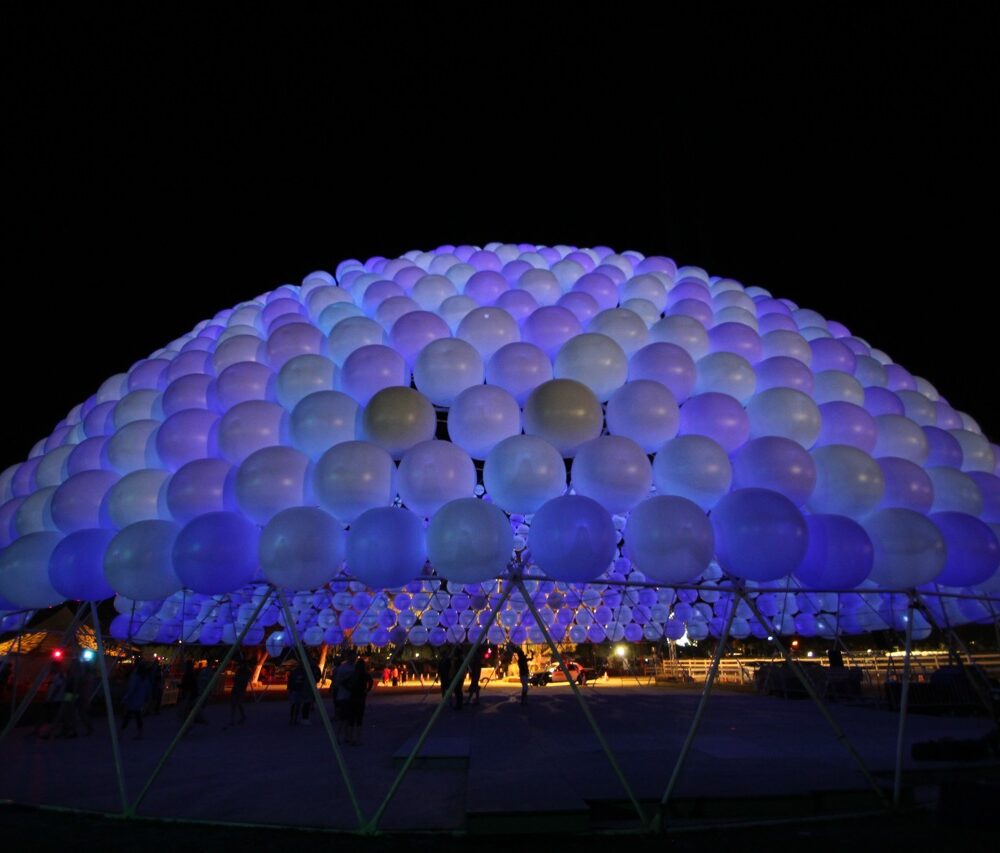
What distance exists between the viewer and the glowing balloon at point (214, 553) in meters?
6.78

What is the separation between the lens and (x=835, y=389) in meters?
9.37

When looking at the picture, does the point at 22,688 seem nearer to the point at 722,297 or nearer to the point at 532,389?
the point at 532,389

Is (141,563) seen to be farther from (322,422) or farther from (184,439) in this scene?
(322,422)

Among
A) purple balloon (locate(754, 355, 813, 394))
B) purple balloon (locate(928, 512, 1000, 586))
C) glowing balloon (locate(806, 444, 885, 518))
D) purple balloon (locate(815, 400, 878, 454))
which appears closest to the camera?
glowing balloon (locate(806, 444, 885, 518))

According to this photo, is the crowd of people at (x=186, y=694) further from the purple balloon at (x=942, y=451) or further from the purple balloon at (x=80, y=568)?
the purple balloon at (x=942, y=451)

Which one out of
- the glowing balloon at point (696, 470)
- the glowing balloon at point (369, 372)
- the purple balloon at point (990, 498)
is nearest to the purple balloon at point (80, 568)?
the glowing balloon at point (369, 372)

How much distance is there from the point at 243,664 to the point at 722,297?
52.4ft

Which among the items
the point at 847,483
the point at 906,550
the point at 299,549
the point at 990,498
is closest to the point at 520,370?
the point at 299,549

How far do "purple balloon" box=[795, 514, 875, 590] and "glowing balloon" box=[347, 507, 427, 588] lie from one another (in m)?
4.34

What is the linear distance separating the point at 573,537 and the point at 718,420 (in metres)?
2.59

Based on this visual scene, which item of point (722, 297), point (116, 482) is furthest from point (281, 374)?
point (722, 297)

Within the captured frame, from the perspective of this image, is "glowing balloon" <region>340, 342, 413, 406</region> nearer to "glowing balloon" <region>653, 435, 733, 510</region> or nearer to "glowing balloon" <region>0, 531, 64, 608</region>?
"glowing balloon" <region>653, 435, 733, 510</region>

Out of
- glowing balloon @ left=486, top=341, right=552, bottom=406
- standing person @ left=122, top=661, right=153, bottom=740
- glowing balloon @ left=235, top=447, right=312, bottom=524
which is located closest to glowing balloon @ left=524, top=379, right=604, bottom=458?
glowing balloon @ left=486, top=341, right=552, bottom=406

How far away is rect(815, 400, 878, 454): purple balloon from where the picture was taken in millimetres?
8531
